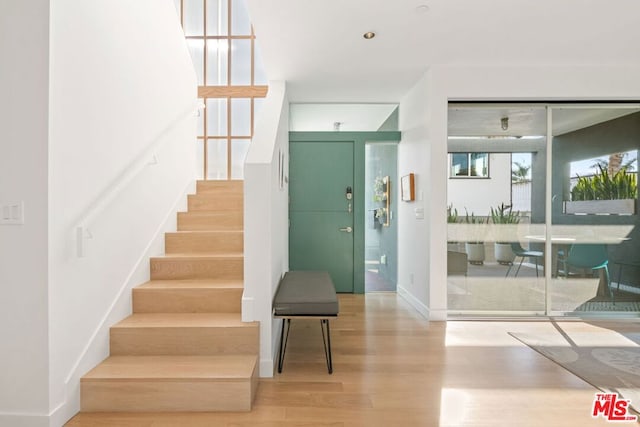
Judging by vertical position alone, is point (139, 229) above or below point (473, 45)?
below

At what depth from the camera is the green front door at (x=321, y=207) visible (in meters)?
4.77

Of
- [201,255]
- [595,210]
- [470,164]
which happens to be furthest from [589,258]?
[201,255]

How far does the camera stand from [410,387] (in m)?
2.18

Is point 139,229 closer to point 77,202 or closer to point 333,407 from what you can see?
point 77,202

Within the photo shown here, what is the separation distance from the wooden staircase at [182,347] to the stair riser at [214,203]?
788 millimetres

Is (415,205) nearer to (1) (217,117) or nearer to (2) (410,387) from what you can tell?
(2) (410,387)

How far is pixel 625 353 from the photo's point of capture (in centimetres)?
274

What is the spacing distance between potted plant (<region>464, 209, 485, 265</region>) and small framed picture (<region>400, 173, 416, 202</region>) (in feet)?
2.15

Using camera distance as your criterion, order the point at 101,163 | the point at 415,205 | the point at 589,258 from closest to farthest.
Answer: the point at 101,163, the point at 589,258, the point at 415,205

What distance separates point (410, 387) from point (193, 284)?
1.76 metres

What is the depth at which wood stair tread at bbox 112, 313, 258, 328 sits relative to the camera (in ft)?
7.32

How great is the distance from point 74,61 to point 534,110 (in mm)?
4120

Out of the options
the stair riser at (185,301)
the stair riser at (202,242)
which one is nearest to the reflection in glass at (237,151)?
the stair riser at (202,242)

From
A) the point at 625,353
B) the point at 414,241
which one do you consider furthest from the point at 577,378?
the point at 414,241
